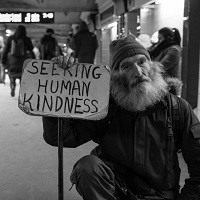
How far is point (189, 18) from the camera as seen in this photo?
15.5ft

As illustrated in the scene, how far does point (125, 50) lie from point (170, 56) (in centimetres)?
289

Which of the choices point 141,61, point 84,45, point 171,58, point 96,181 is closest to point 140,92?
point 141,61

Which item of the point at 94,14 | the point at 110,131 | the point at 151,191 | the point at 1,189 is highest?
the point at 94,14

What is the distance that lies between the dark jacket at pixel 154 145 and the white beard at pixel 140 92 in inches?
1.6

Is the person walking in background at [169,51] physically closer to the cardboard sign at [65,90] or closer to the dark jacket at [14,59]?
the cardboard sign at [65,90]

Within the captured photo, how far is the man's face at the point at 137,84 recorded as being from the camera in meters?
2.18

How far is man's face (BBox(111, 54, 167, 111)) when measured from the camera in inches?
85.7

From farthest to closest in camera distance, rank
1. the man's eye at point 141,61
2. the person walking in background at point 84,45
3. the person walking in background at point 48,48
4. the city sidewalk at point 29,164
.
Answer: the person walking in background at point 48,48 < the person walking in background at point 84,45 < the city sidewalk at point 29,164 < the man's eye at point 141,61

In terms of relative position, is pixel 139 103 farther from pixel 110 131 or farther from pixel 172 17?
pixel 172 17

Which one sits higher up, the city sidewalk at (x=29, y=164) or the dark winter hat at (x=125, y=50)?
the dark winter hat at (x=125, y=50)

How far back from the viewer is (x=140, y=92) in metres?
2.19

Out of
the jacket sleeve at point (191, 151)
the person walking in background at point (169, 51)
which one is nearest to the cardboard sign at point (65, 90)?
the jacket sleeve at point (191, 151)

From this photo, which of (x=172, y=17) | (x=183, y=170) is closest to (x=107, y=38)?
(x=172, y=17)

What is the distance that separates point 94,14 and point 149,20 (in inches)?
254
